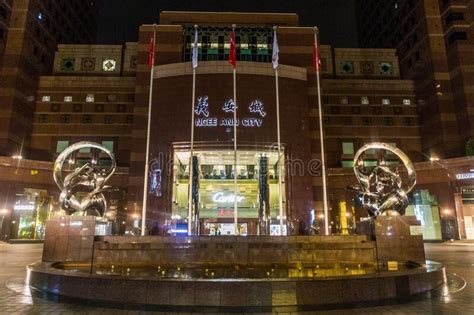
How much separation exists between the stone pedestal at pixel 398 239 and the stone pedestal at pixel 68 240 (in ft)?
49.7

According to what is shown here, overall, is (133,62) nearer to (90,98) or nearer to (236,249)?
(90,98)

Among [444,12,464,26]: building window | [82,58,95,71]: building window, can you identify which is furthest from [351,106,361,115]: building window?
[82,58,95,71]: building window

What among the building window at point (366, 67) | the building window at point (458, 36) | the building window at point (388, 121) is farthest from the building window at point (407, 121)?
the building window at point (458, 36)

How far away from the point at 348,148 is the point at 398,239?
4550 centimetres

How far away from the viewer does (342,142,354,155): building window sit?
61.7m

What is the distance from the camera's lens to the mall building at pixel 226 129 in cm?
4894

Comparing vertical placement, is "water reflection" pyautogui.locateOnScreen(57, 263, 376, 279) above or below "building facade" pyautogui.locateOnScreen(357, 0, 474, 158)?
below

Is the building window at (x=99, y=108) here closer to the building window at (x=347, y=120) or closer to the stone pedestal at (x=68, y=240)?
the building window at (x=347, y=120)

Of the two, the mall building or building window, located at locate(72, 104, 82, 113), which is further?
building window, located at locate(72, 104, 82, 113)

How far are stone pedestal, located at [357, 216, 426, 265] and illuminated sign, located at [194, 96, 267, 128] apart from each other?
31795mm

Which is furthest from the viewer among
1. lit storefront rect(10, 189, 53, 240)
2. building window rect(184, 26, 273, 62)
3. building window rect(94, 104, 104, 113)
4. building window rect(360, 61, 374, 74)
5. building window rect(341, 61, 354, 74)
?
building window rect(360, 61, 374, 74)

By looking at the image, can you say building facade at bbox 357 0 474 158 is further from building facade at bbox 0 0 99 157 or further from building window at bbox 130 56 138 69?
building facade at bbox 0 0 99 157

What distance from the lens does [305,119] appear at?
5209cm

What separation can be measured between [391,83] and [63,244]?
6123 centimetres
